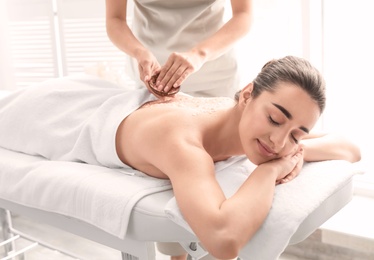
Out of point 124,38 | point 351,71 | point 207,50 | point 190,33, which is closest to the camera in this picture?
point 207,50

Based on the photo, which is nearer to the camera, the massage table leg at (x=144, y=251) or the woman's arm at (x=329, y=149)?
the massage table leg at (x=144, y=251)

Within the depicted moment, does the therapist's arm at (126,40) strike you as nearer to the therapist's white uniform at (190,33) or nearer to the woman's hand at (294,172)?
the therapist's white uniform at (190,33)

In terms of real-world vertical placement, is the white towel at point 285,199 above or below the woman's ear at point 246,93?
below

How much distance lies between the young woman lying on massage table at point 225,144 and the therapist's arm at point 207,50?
102 mm

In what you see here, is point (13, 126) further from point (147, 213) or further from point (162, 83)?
point (147, 213)

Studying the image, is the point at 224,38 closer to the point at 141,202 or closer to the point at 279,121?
the point at 279,121

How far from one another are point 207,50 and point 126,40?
342 mm

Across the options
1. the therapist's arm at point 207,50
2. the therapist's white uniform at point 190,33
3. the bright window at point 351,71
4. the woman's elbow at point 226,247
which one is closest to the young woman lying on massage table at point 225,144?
the woman's elbow at point 226,247

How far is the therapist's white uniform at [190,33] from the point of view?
2.01m

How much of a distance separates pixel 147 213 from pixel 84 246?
1879 mm

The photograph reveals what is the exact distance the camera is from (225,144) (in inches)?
62.8

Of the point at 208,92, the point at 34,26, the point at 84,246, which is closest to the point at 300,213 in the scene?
the point at 208,92

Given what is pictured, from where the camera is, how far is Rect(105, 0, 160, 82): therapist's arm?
1.67 meters

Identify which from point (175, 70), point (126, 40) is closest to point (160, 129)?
point (175, 70)
